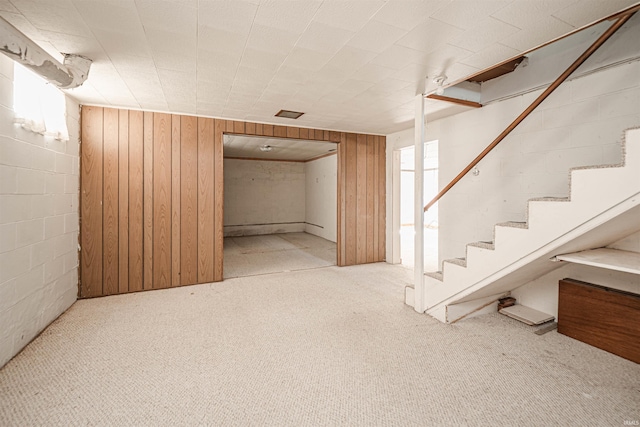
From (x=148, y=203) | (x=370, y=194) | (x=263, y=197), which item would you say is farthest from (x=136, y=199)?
(x=263, y=197)

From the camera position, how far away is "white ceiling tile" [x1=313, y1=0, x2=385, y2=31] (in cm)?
160

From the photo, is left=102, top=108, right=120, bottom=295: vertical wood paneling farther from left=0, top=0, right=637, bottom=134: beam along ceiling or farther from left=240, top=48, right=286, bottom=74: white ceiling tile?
left=240, top=48, right=286, bottom=74: white ceiling tile

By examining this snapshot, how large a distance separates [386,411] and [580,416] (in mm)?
1044

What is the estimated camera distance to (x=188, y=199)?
3.86 meters

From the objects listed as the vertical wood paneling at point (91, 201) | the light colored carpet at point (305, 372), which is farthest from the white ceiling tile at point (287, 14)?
the vertical wood paneling at point (91, 201)

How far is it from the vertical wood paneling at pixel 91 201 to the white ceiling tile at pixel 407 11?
342 centimetres

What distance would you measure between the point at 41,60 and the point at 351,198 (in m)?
3.91

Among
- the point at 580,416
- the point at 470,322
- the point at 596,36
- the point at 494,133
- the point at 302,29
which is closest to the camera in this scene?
the point at 580,416

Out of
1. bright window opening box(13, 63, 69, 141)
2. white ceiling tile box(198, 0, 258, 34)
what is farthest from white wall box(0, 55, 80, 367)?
white ceiling tile box(198, 0, 258, 34)

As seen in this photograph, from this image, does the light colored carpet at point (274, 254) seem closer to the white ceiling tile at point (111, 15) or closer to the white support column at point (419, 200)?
the white support column at point (419, 200)

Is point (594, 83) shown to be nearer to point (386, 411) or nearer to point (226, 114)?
point (386, 411)

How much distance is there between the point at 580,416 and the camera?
1573 mm

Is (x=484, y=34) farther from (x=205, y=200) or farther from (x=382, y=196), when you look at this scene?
(x=205, y=200)

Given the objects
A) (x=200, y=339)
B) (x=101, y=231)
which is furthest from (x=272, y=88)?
(x=101, y=231)
